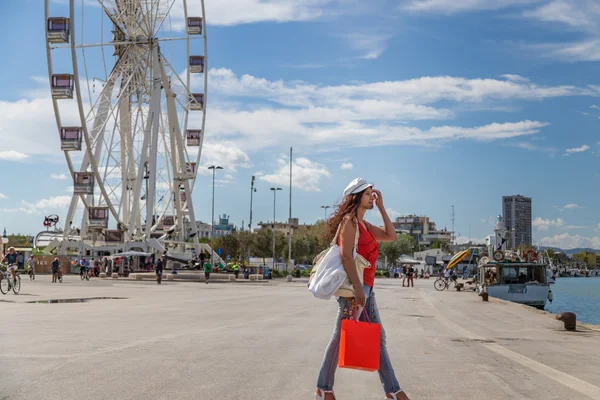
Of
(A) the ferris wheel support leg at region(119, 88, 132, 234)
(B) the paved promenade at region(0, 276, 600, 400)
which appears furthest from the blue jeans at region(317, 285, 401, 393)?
(A) the ferris wheel support leg at region(119, 88, 132, 234)

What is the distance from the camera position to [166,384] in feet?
24.3

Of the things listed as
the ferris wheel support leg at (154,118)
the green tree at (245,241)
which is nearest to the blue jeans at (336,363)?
the ferris wheel support leg at (154,118)

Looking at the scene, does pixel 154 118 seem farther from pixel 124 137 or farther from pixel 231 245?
pixel 231 245

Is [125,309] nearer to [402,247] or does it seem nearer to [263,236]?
[263,236]

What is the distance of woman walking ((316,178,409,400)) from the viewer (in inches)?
253

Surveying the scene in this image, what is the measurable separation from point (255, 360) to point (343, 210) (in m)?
3.25

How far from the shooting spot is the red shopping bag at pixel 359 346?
6.25m

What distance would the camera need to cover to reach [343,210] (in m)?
6.82

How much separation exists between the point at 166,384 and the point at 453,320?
40.4 feet

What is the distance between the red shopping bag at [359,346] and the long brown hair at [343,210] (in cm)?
91

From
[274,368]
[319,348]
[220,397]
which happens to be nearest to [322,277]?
[220,397]

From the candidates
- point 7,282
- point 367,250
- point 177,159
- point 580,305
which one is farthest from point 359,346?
point 177,159

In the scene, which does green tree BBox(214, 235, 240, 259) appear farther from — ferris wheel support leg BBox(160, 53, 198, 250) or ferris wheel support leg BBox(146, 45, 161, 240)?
ferris wheel support leg BBox(146, 45, 161, 240)

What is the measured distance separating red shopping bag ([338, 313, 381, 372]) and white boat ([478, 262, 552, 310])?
33553 mm
